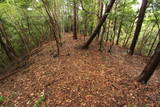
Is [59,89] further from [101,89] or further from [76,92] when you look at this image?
[101,89]

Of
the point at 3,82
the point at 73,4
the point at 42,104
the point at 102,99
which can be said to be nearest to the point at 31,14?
the point at 73,4

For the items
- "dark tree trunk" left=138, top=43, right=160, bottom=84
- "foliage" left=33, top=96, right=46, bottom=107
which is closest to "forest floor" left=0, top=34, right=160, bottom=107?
"foliage" left=33, top=96, right=46, bottom=107

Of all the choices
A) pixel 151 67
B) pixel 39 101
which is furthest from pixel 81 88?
pixel 151 67

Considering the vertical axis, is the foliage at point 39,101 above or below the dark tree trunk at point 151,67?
below

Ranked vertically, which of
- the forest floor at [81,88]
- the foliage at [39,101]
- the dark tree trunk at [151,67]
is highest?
the dark tree trunk at [151,67]

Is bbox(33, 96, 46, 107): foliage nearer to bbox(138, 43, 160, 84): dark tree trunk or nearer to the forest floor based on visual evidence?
the forest floor

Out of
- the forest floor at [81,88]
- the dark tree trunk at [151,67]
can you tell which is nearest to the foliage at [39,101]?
the forest floor at [81,88]

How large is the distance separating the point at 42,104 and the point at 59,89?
82 centimetres

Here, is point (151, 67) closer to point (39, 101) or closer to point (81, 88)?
point (81, 88)

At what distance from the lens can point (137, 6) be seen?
399 inches

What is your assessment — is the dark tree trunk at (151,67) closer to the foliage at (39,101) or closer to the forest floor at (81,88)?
the forest floor at (81,88)

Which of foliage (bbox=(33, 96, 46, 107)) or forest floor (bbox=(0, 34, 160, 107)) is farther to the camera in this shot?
foliage (bbox=(33, 96, 46, 107))

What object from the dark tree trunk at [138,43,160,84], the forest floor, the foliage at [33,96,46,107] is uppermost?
the dark tree trunk at [138,43,160,84]

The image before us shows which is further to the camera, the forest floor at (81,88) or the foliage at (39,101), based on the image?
the foliage at (39,101)
